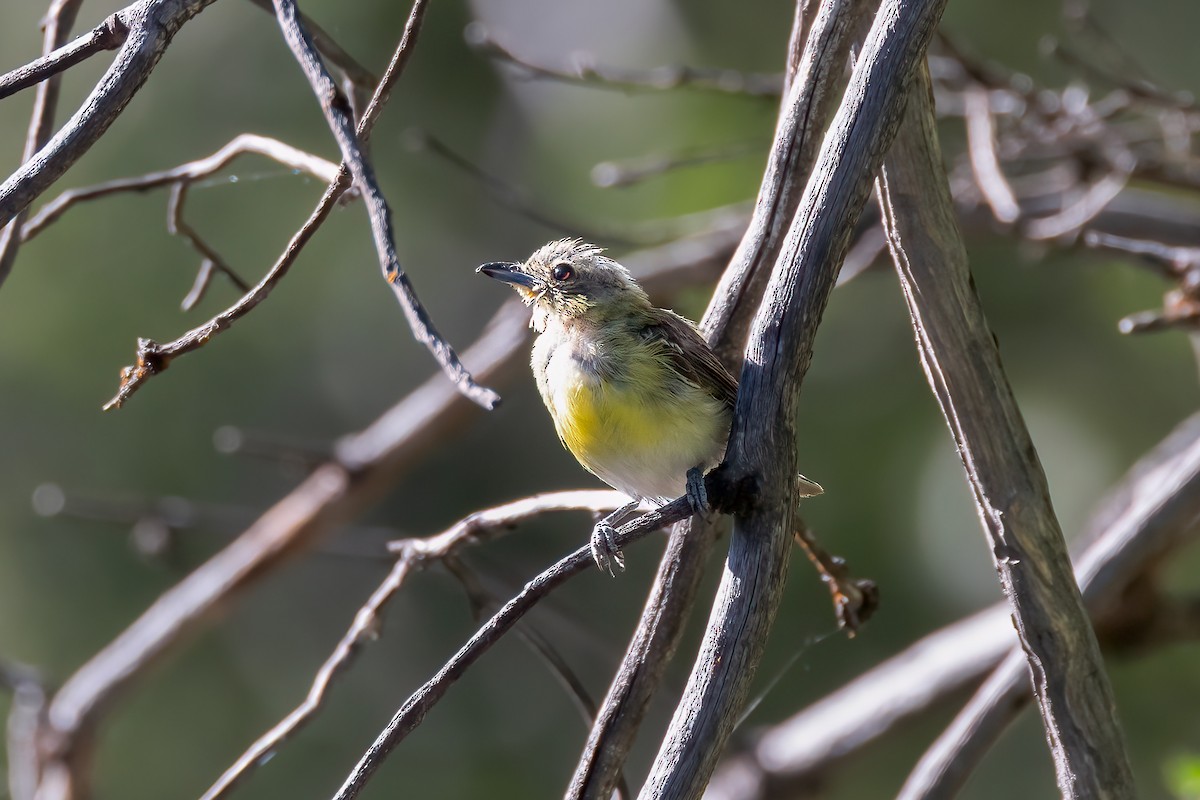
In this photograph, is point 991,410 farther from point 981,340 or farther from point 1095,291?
point 1095,291

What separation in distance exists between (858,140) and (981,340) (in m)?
0.40

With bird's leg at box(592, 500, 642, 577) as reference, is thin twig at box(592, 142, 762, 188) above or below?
above

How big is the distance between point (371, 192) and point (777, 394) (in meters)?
0.60

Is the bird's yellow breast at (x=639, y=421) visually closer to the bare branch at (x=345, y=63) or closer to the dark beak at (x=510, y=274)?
the dark beak at (x=510, y=274)

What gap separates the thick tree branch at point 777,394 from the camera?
5.66 ft

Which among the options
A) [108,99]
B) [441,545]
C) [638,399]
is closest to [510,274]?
[638,399]

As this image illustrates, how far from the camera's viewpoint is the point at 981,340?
2.01 m

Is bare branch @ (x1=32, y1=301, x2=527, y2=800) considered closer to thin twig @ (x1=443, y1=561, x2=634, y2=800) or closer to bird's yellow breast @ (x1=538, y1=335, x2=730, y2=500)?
bird's yellow breast @ (x1=538, y1=335, x2=730, y2=500)

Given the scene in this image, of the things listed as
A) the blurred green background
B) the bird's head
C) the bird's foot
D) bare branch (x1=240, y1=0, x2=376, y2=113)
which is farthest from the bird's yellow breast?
the blurred green background

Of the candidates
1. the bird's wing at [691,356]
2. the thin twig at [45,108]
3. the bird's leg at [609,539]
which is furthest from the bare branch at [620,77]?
the thin twig at [45,108]

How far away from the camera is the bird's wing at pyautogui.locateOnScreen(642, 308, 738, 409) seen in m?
2.78

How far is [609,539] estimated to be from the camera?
2.17 metres

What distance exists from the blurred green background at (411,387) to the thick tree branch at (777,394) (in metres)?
7.10

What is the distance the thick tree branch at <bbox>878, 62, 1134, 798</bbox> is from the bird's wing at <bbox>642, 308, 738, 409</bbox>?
709 mm
